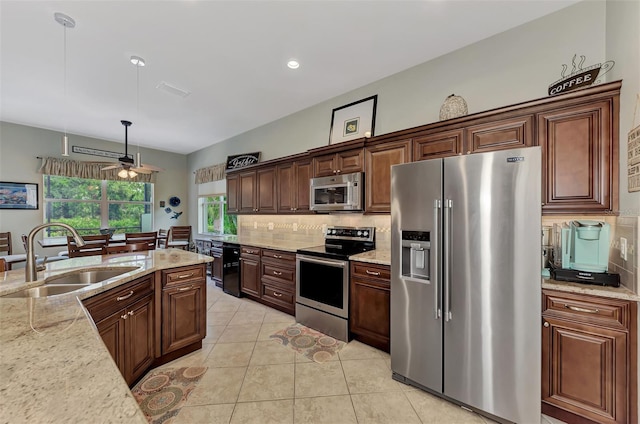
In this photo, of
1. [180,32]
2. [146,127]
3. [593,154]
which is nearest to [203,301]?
[180,32]

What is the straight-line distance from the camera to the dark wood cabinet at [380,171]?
9.25 ft

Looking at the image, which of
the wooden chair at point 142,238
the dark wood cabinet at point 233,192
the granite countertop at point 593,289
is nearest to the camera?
the granite countertop at point 593,289

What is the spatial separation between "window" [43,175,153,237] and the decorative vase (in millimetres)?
6892

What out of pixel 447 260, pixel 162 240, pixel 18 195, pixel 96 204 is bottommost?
pixel 162 240

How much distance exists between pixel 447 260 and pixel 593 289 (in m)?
0.82

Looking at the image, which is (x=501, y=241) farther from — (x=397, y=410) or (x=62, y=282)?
(x=62, y=282)

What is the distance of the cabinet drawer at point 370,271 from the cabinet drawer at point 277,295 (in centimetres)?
112

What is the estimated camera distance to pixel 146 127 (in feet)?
16.6

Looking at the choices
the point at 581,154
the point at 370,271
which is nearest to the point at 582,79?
the point at 581,154

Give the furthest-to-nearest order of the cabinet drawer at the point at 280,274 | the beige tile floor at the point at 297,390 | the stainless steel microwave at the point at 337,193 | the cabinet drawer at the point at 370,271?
the cabinet drawer at the point at 280,274
the stainless steel microwave at the point at 337,193
the cabinet drawer at the point at 370,271
the beige tile floor at the point at 297,390

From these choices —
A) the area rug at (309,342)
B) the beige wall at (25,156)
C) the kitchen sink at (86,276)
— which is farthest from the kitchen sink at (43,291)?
the beige wall at (25,156)

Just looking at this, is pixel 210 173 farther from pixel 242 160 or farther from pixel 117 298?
pixel 117 298

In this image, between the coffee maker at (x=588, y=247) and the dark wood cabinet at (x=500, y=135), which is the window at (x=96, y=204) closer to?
the dark wood cabinet at (x=500, y=135)

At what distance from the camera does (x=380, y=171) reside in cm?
296
